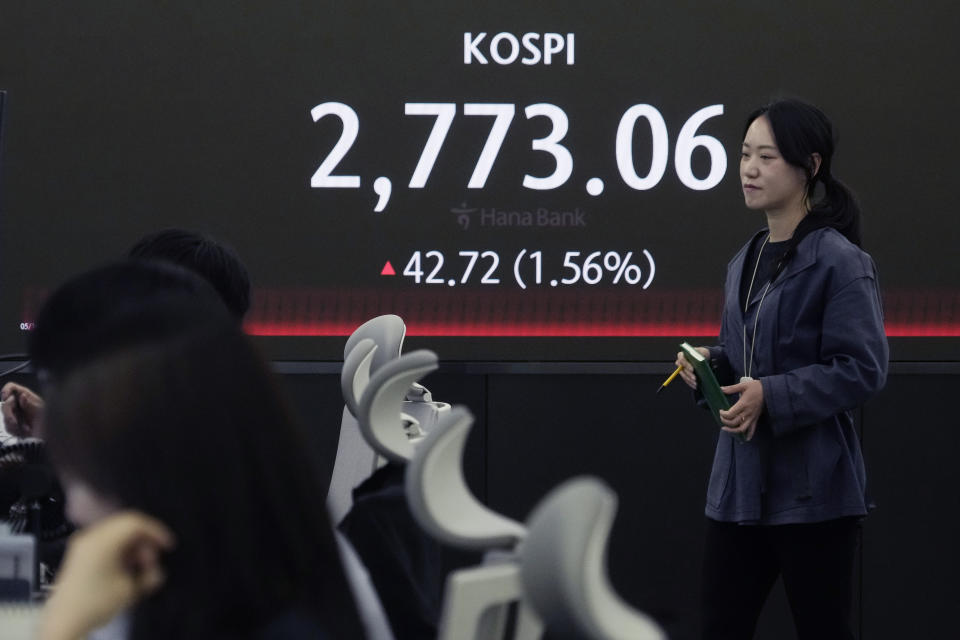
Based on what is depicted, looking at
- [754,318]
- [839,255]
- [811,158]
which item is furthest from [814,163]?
[754,318]

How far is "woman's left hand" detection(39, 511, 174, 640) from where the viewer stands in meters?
0.85

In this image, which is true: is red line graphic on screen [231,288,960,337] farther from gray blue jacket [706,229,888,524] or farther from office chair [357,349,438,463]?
office chair [357,349,438,463]

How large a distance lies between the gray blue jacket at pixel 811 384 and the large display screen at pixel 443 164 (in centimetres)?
125

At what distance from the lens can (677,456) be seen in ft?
13.0

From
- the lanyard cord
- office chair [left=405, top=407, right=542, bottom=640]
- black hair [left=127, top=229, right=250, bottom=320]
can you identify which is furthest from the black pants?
office chair [left=405, top=407, right=542, bottom=640]

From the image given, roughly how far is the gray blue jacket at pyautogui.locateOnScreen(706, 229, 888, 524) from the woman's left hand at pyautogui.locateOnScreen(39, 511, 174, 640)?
1935 mm

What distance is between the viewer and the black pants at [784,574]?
2631mm

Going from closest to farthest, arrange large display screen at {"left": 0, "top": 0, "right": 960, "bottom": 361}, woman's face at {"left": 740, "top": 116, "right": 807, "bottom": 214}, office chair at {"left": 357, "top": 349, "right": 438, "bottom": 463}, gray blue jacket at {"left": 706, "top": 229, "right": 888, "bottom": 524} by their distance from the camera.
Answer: office chair at {"left": 357, "top": 349, "right": 438, "bottom": 463}, gray blue jacket at {"left": 706, "top": 229, "right": 888, "bottom": 524}, woman's face at {"left": 740, "top": 116, "right": 807, "bottom": 214}, large display screen at {"left": 0, "top": 0, "right": 960, "bottom": 361}

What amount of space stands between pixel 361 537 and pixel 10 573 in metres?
0.43

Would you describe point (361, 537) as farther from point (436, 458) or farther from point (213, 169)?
point (213, 169)

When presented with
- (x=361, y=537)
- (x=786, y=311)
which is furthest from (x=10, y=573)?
(x=786, y=311)

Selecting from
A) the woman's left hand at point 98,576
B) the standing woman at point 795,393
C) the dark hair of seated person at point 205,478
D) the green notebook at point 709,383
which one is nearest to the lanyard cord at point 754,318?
the standing woman at point 795,393

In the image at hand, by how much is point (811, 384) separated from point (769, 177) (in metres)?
0.44

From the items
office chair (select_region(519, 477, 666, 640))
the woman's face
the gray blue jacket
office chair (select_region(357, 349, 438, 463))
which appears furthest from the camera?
the woman's face
